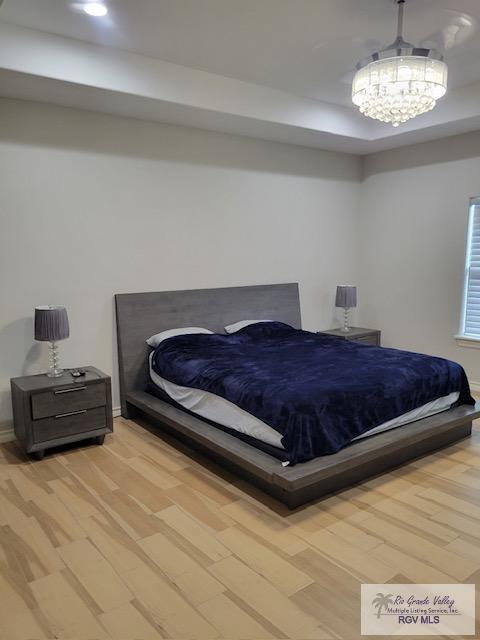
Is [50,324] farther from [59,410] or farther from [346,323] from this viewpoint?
[346,323]

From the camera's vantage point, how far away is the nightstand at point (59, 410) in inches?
127

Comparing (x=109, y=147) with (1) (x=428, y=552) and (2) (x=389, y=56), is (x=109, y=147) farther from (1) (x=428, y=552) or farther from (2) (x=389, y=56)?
(1) (x=428, y=552)

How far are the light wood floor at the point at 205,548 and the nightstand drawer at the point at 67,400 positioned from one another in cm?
37

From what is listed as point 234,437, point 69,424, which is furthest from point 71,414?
point 234,437

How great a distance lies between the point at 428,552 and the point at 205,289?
9.70 feet

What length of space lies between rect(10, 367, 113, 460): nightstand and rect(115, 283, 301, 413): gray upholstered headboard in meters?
0.53

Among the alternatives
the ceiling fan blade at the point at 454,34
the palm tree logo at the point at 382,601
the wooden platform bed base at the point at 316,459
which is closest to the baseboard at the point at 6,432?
the wooden platform bed base at the point at 316,459

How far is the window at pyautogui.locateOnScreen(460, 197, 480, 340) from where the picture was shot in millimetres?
4777

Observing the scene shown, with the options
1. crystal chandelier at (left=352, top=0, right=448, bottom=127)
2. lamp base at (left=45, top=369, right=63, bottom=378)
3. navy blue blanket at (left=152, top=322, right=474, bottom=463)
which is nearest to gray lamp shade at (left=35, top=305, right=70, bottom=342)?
lamp base at (left=45, top=369, right=63, bottom=378)

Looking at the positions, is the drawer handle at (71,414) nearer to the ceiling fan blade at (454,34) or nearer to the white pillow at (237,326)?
the white pillow at (237,326)

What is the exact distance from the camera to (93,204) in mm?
3877

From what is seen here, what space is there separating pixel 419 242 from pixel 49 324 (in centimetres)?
392

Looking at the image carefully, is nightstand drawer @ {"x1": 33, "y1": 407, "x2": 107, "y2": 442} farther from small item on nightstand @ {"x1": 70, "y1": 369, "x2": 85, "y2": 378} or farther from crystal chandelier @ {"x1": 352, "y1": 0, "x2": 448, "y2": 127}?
crystal chandelier @ {"x1": 352, "y1": 0, "x2": 448, "y2": 127}

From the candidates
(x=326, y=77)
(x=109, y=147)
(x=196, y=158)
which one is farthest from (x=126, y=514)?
(x=326, y=77)
